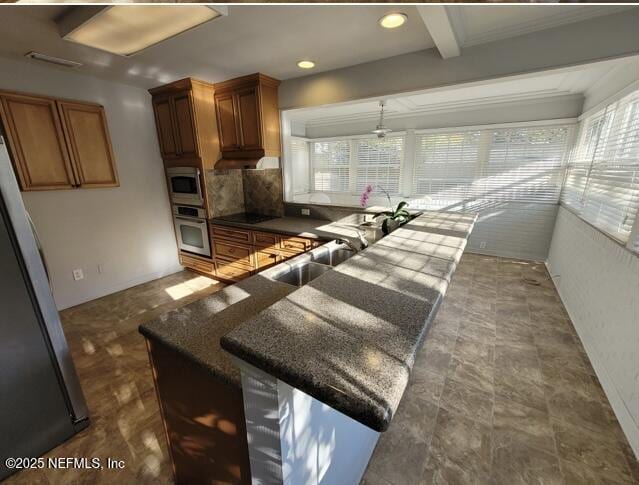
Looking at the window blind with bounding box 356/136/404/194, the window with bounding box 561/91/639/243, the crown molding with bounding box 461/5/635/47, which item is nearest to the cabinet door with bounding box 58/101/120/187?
the crown molding with bounding box 461/5/635/47

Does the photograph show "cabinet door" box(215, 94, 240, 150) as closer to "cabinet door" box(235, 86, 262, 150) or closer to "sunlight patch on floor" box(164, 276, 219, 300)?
"cabinet door" box(235, 86, 262, 150)

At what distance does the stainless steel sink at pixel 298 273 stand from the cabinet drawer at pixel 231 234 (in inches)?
65.0

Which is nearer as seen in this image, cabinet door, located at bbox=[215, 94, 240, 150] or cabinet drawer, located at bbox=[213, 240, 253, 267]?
cabinet door, located at bbox=[215, 94, 240, 150]

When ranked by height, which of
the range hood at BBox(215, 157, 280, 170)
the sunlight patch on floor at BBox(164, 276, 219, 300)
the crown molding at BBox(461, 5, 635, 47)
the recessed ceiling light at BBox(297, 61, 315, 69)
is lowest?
the sunlight patch on floor at BBox(164, 276, 219, 300)

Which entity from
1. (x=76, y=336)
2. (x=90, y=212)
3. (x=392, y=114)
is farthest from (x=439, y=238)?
(x=392, y=114)

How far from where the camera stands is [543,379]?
200 centimetres

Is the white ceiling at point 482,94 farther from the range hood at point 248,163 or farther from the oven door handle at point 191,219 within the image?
the oven door handle at point 191,219

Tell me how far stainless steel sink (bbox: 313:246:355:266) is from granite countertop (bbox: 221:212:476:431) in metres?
0.74

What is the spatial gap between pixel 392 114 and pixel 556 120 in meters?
2.45

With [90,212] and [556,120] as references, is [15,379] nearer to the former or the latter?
[90,212]

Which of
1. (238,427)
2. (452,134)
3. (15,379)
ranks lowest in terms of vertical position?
(15,379)

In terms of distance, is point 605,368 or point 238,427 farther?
point 605,368

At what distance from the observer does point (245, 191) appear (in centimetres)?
399

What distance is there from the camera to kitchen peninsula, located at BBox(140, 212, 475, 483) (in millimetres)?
560
